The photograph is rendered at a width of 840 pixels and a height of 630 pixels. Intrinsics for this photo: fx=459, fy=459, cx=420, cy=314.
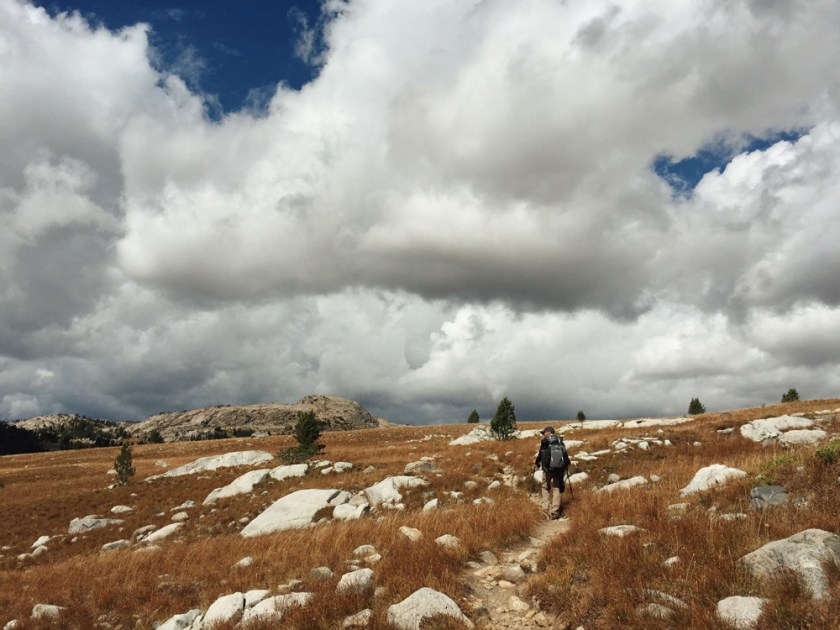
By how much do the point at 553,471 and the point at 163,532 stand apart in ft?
54.6

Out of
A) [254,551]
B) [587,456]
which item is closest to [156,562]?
[254,551]

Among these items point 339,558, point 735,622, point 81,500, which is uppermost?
point 735,622

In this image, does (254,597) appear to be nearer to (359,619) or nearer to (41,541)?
(359,619)

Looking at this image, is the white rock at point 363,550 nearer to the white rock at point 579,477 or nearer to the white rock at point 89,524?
the white rock at point 579,477

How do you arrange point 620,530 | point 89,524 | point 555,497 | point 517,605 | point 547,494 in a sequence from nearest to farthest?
point 517,605 < point 620,530 < point 555,497 < point 547,494 < point 89,524

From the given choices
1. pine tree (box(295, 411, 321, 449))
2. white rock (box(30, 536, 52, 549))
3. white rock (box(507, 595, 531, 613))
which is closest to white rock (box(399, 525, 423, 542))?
white rock (box(507, 595, 531, 613))

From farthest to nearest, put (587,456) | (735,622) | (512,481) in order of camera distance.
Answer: (587,456), (512,481), (735,622)

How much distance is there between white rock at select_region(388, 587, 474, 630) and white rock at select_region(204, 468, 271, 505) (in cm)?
2108

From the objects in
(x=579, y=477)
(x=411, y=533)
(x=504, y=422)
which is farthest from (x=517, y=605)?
(x=504, y=422)

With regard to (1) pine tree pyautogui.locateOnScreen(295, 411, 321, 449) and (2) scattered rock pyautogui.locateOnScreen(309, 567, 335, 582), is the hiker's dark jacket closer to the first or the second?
(2) scattered rock pyautogui.locateOnScreen(309, 567, 335, 582)

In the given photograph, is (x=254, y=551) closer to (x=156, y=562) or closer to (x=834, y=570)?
(x=156, y=562)

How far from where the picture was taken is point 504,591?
7105 mm

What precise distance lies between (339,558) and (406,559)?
2308 millimetres

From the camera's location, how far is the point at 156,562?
38.6 feet
